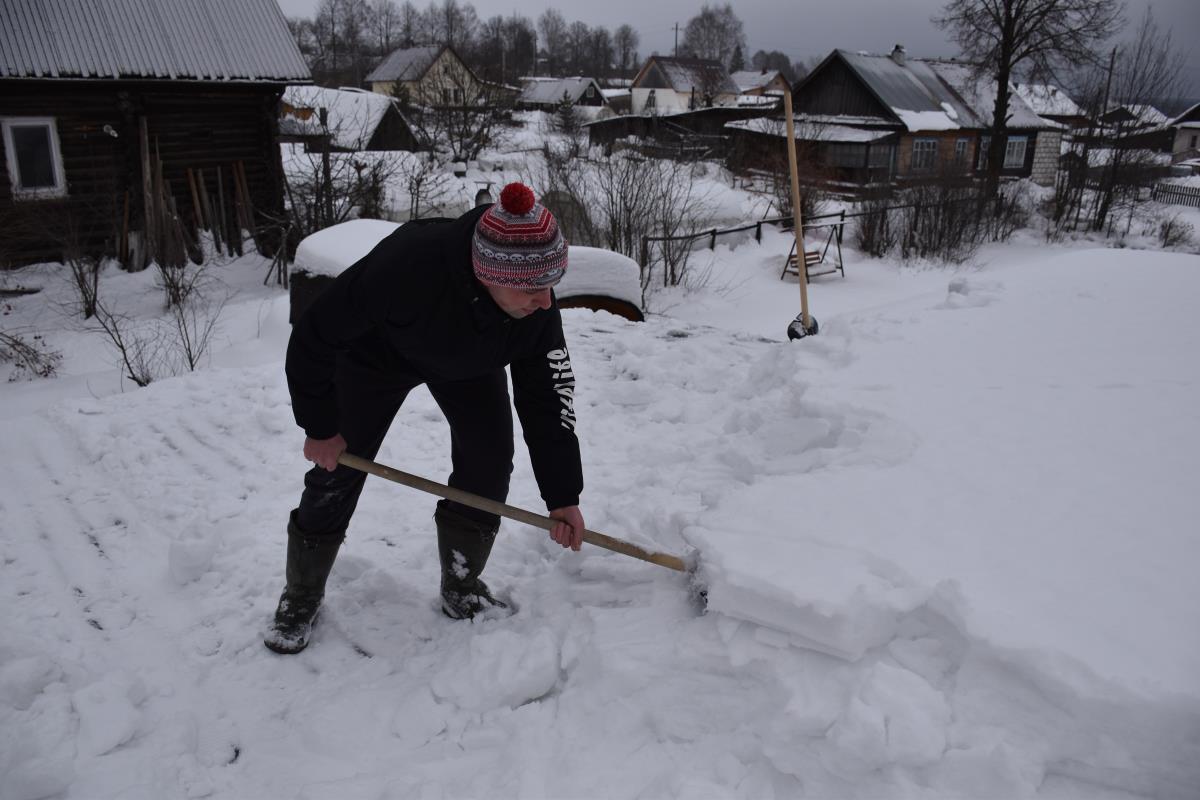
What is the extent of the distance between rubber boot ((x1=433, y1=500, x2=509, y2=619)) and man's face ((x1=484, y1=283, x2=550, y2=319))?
2.60 feet

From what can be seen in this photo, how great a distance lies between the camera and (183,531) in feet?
9.82

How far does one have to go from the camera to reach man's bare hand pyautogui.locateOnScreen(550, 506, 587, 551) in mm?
2393

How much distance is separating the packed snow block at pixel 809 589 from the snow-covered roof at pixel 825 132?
23088mm

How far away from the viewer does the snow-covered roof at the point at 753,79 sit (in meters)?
60.8

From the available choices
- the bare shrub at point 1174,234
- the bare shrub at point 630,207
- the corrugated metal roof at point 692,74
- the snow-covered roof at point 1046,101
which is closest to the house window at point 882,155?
the bare shrub at point 1174,234

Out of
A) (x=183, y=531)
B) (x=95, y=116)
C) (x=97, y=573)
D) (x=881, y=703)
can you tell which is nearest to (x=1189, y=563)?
(x=881, y=703)

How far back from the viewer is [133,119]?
10.9 metres

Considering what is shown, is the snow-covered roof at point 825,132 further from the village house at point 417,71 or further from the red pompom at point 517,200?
the red pompom at point 517,200

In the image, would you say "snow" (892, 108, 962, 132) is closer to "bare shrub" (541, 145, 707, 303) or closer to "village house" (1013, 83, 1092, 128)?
"village house" (1013, 83, 1092, 128)

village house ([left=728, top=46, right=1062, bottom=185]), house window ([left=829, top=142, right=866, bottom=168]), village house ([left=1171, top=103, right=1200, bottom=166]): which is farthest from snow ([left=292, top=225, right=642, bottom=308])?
village house ([left=1171, top=103, right=1200, bottom=166])

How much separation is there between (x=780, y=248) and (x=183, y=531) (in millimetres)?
14541

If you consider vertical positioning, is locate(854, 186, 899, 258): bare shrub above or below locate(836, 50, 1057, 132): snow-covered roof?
below

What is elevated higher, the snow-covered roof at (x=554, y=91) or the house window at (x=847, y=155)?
the snow-covered roof at (x=554, y=91)

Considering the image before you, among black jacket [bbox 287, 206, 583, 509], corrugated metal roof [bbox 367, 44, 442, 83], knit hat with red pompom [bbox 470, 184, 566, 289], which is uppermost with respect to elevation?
corrugated metal roof [bbox 367, 44, 442, 83]
